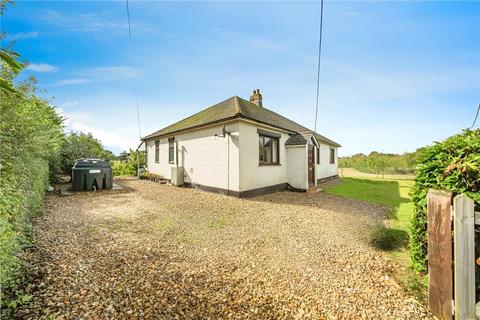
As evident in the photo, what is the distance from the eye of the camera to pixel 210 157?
Answer: 35.9ft

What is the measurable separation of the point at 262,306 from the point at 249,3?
7.49 metres

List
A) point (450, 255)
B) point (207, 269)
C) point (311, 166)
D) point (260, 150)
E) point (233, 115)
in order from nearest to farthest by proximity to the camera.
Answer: point (450, 255) → point (207, 269) → point (233, 115) → point (260, 150) → point (311, 166)

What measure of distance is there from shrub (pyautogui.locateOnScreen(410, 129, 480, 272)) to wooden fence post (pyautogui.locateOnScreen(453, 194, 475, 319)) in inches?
12.5

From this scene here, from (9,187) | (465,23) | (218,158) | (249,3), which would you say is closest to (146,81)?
(218,158)

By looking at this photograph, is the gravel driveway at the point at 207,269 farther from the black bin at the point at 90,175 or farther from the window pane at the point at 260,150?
the window pane at the point at 260,150

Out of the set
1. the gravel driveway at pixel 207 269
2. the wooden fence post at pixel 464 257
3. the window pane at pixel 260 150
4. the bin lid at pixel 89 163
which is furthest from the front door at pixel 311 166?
the bin lid at pixel 89 163

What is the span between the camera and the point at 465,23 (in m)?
5.71

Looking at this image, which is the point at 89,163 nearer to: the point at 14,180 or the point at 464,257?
the point at 14,180

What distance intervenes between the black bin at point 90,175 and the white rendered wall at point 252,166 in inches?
301

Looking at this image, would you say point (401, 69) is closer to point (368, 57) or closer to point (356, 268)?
point (368, 57)

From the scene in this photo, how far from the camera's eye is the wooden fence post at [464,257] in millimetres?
2227

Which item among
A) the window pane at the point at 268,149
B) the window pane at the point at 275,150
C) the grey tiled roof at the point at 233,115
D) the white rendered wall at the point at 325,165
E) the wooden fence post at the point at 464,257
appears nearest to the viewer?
the wooden fence post at the point at 464,257

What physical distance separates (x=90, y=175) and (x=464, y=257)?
13156 millimetres

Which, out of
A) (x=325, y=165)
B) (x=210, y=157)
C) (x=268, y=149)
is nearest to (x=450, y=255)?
(x=268, y=149)
